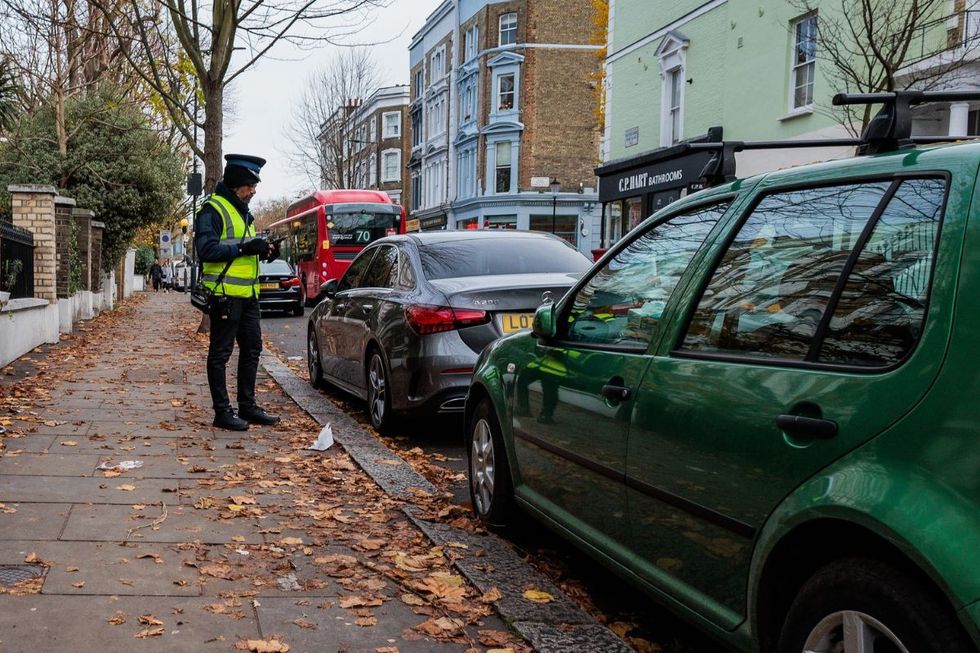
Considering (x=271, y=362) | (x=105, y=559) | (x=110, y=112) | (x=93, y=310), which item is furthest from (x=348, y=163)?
(x=105, y=559)

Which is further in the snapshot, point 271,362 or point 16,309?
point 271,362

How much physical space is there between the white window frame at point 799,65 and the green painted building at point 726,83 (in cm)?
2

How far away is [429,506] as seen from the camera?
5.82 metres

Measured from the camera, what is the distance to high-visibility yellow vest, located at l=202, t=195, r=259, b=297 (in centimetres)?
788

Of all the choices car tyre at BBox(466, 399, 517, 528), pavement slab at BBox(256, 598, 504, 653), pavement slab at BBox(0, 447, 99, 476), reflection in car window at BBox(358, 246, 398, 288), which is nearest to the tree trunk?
reflection in car window at BBox(358, 246, 398, 288)

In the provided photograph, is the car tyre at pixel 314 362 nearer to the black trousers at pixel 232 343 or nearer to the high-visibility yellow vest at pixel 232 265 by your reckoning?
the black trousers at pixel 232 343

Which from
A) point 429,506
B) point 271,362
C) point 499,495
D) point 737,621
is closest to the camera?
point 737,621

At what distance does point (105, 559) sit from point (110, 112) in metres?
24.7

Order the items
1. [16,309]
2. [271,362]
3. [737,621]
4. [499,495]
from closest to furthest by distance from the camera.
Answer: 1. [737,621]
2. [499,495]
3. [16,309]
4. [271,362]

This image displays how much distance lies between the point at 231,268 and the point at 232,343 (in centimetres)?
62

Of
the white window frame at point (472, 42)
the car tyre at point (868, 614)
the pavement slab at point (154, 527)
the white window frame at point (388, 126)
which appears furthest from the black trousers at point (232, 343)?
the white window frame at point (388, 126)

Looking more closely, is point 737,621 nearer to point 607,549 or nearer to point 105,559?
point 607,549

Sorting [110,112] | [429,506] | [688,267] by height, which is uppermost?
[110,112]

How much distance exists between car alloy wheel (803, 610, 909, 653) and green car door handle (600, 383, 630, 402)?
1249 millimetres
